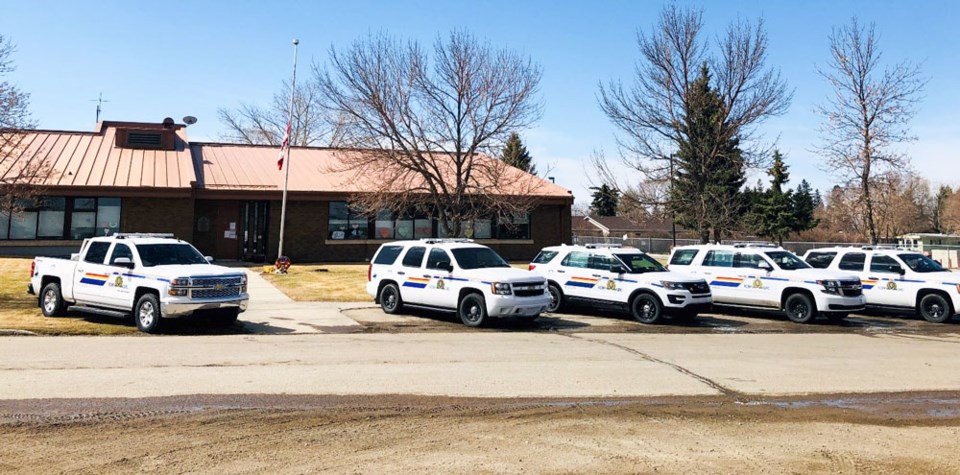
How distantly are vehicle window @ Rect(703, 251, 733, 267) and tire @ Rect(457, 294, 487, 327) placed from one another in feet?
23.7

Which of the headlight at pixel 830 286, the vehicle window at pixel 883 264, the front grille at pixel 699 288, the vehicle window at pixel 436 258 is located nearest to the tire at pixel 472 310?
the vehicle window at pixel 436 258

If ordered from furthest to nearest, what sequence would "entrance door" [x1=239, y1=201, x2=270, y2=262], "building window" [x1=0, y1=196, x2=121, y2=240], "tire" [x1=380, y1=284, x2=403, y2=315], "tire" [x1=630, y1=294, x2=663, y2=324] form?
"entrance door" [x1=239, y1=201, x2=270, y2=262] → "building window" [x1=0, y1=196, x2=121, y2=240] → "tire" [x1=380, y1=284, x2=403, y2=315] → "tire" [x1=630, y1=294, x2=663, y2=324]

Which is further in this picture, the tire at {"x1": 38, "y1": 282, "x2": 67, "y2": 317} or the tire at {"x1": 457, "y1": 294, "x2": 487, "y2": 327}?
the tire at {"x1": 457, "y1": 294, "x2": 487, "y2": 327}

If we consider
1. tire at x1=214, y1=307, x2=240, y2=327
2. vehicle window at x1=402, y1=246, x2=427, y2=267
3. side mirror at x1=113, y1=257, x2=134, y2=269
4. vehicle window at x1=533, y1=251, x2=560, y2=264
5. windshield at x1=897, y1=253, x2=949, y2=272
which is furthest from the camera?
vehicle window at x1=533, y1=251, x2=560, y2=264

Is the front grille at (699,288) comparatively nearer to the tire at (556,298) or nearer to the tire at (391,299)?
the tire at (556,298)

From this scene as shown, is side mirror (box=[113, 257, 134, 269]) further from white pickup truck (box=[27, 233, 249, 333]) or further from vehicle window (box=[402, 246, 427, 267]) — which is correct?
vehicle window (box=[402, 246, 427, 267])

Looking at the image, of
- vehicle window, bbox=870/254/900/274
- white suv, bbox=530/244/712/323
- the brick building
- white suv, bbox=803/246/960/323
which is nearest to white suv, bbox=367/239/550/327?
white suv, bbox=530/244/712/323

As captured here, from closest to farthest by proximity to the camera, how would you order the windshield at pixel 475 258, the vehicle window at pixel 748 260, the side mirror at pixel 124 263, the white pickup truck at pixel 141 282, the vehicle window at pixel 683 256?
the white pickup truck at pixel 141 282 < the side mirror at pixel 124 263 < the windshield at pixel 475 258 < the vehicle window at pixel 748 260 < the vehicle window at pixel 683 256

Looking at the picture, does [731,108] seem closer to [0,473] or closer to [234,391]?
[234,391]

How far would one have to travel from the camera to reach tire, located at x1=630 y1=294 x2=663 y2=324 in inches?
583

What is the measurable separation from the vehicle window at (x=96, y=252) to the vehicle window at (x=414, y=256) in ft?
20.2

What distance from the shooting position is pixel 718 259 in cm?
1725

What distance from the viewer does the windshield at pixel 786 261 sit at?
642 inches

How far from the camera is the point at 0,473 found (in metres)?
4.61
